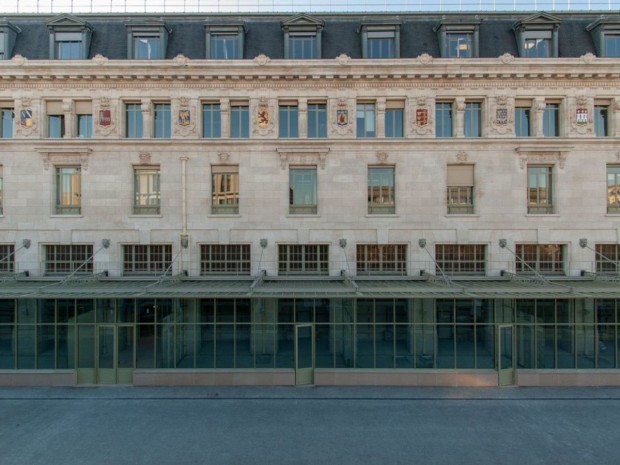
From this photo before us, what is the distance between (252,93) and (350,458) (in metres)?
16.7

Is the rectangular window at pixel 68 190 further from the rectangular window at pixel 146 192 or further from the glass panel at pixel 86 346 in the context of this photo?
the glass panel at pixel 86 346

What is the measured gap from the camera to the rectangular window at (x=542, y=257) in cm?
2061

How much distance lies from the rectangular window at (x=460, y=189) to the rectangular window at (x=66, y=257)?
60.6 feet

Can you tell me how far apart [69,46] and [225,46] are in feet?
26.6

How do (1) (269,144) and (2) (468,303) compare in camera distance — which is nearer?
(2) (468,303)

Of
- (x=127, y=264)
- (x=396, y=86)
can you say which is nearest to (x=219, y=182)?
(x=127, y=264)

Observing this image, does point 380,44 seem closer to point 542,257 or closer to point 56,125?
point 542,257

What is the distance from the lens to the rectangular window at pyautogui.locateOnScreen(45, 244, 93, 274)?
67.9 feet

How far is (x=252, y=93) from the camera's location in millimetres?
20641

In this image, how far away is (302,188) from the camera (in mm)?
20875

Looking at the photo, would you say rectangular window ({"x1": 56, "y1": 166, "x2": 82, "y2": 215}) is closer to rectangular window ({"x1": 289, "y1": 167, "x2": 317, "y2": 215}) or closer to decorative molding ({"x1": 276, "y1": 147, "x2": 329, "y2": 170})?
decorative molding ({"x1": 276, "y1": 147, "x2": 329, "y2": 170})

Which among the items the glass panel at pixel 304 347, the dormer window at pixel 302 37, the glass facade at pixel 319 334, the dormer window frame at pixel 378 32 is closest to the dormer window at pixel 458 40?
the dormer window frame at pixel 378 32

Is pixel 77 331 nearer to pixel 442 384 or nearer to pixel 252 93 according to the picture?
pixel 252 93

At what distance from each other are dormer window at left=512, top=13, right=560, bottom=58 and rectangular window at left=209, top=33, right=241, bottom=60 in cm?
1476
